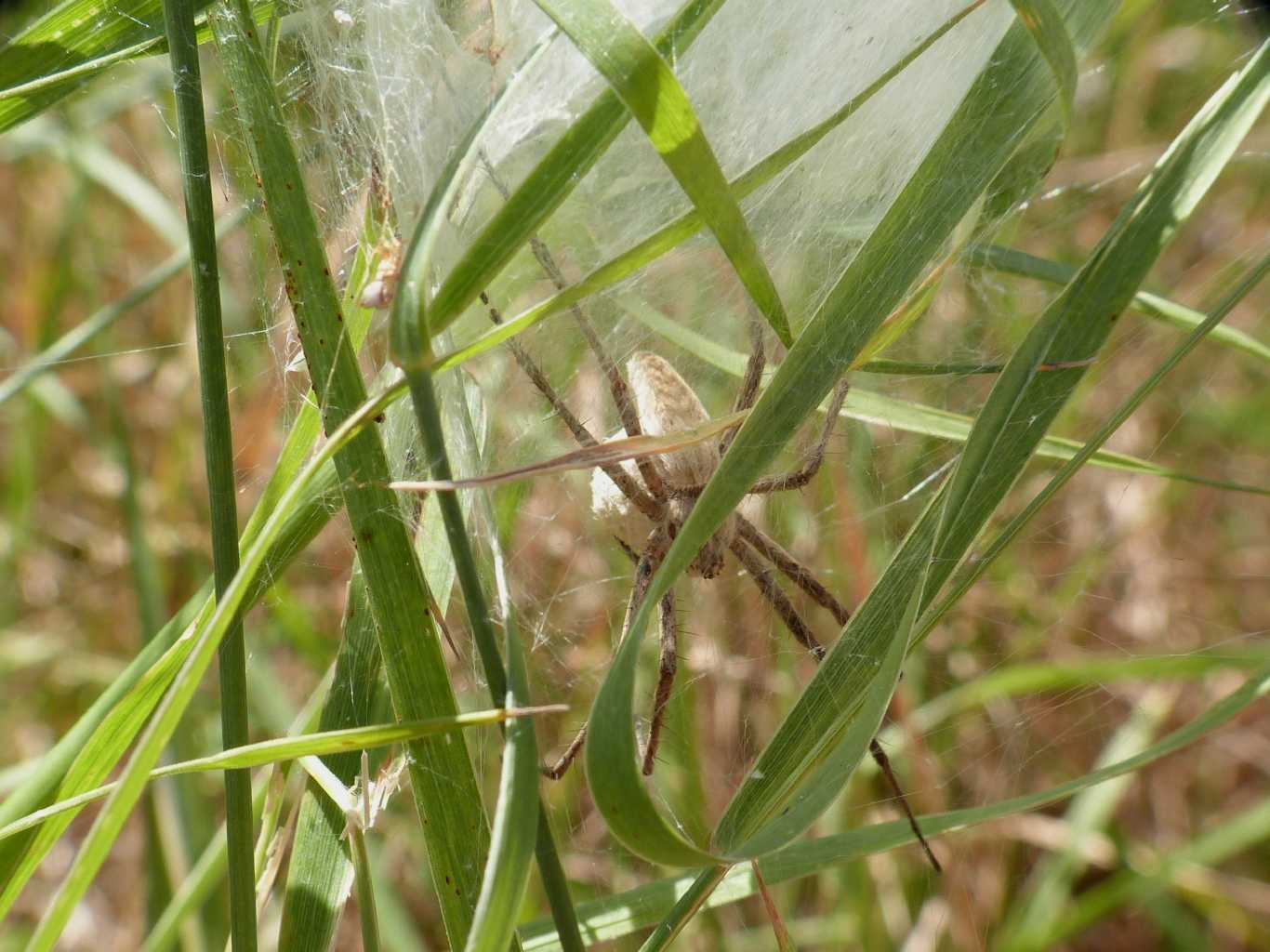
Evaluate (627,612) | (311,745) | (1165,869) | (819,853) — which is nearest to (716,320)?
(627,612)

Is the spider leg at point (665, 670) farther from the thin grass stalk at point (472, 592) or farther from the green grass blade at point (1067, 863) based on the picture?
the green grass blade at point (1067, 863)

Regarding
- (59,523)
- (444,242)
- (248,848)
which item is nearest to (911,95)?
(444,242)

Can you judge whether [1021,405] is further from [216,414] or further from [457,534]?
[216,414]

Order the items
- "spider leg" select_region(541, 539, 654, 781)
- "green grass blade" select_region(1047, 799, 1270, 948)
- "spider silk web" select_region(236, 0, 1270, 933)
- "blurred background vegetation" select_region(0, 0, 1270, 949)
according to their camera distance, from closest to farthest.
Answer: "spider silk web" select_region(236, 0, 1270, 933), "spider leg" select_region(541, 539, 654, 781), "blurred background vegetation" select_region(0, 0, 1270, 949), "green grass blade" select_region(1047, 799, 1270, 948)

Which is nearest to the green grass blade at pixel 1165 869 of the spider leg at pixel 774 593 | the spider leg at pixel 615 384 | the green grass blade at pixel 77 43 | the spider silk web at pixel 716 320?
the spider silk web at pixel 716 320

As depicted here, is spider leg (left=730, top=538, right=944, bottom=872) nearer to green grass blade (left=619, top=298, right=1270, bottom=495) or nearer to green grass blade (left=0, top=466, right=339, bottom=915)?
green grass blade (left=619, top=298, right=1270, bottom=495)

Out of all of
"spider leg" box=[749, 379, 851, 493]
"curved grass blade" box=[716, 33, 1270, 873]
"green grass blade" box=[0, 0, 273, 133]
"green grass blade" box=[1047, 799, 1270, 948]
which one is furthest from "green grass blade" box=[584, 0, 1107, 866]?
"green grass blade" box=[1047, 799, 1270, 948]

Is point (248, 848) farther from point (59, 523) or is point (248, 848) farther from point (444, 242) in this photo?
point (59, 523)
